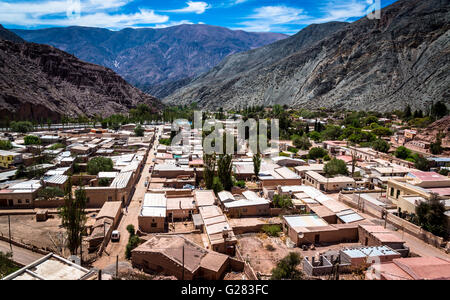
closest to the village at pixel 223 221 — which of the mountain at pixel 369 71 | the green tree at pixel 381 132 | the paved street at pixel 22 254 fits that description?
the paved street at pixel 22 254

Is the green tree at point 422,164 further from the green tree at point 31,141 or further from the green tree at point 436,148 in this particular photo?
the green tree at point 31,141

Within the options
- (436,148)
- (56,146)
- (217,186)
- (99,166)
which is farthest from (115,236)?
(436,148)

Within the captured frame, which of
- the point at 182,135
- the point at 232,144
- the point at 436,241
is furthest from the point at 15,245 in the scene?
the point at 182,135

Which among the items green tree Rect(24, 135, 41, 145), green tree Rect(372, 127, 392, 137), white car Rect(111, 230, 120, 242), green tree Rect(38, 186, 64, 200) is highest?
green tree Rect(372, 127, 392, 137)

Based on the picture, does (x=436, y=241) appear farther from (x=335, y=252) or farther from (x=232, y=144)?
(x=232, y=144)

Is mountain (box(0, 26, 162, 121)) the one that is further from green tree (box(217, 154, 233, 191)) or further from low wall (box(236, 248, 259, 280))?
low wall (box(236, 248, 259, 280))

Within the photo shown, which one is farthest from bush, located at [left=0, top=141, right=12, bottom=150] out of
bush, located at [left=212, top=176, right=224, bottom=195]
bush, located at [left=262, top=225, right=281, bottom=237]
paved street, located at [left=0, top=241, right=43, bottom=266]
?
bush, located at [left=262, top=225, right=281, bottom=237]
